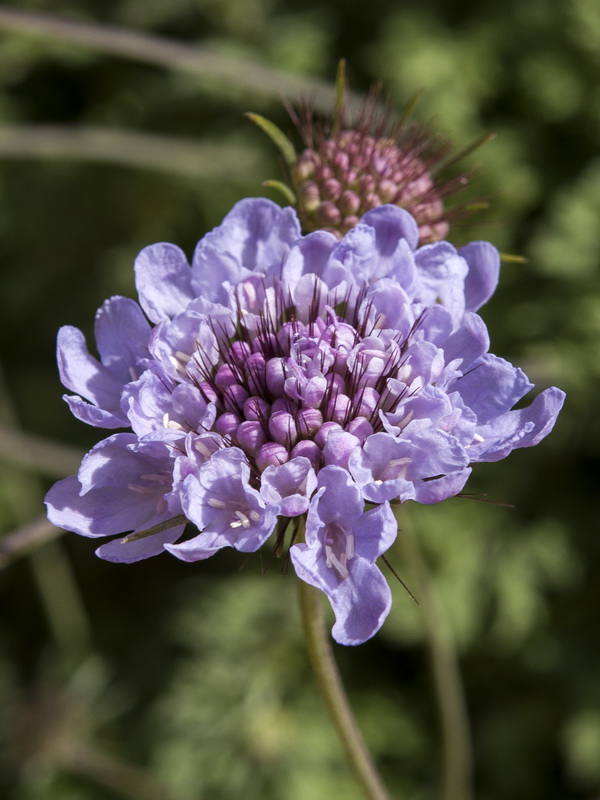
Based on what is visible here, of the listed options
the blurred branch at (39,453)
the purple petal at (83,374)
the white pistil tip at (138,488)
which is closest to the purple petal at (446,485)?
the white pistil tip at (138,488)

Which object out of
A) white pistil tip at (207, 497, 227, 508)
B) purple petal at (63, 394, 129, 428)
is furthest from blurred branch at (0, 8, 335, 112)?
white pistil tip at (207, 497, 227, 508)

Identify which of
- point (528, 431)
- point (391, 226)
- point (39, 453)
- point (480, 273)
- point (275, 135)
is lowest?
point (39, 453)

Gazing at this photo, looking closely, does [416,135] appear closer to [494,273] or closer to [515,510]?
[494,273]

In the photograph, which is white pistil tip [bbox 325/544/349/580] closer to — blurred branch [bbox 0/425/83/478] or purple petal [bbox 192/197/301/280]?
purple petal [bbox 192/197/301/280]

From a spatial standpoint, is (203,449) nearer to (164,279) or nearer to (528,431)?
(164,279)

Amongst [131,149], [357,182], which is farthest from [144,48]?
[357,182]

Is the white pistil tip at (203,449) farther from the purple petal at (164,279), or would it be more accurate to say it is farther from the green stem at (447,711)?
the green stem at (447,711)

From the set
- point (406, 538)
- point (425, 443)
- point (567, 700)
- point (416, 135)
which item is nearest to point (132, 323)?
point (425, 443)
